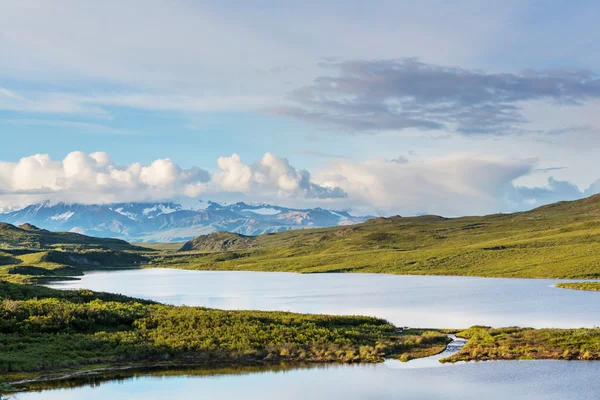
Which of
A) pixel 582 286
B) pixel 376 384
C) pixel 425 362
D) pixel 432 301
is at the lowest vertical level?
pixel 376 384

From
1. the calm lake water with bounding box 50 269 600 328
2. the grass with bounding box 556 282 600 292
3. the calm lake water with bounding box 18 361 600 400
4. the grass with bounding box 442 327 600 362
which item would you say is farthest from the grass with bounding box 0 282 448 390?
the grass with bounding box 556 282 600 292

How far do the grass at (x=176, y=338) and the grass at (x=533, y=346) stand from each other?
14.5ft

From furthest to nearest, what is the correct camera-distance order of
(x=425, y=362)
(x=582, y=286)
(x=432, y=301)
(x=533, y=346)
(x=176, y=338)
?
(x=582, y=286)
(x=432, y=301)
(x=176, y=338)
(x=533, y=346)
(x=425, y=362)

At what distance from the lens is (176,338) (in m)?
65.9

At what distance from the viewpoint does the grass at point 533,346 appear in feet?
188

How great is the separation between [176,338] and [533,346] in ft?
115

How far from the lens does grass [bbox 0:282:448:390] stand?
196 ft

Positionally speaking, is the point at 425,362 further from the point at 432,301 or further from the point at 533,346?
the point at 432,301

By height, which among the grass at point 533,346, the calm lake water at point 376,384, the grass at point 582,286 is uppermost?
the grass at point 582,286

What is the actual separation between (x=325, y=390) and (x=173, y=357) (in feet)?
62.6

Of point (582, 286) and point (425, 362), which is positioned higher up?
point (582, 286)

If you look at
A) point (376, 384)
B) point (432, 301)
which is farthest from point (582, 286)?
point (376, 384)

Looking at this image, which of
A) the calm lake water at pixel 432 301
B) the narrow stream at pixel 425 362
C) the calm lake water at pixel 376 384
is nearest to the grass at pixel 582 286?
the calm lake water at pixel 432 301

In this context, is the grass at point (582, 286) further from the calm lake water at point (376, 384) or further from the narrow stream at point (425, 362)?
the calm lake water at point (376, 384)
